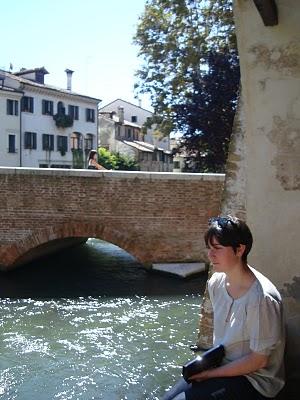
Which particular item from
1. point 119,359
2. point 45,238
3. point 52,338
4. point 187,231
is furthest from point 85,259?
point 119,359

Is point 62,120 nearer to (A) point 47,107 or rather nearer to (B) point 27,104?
(A) point 47,107

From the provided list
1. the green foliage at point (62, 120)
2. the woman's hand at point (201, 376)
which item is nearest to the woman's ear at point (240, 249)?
the woman's hand at point (201, 376)

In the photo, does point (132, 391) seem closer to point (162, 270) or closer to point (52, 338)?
point (52, 338)

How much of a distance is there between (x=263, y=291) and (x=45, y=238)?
993 cm

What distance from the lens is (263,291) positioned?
7.97ft

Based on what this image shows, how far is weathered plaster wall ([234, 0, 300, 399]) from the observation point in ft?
10.4

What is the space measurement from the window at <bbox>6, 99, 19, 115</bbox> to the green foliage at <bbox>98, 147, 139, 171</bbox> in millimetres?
8140

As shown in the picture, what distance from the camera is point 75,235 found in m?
11.9

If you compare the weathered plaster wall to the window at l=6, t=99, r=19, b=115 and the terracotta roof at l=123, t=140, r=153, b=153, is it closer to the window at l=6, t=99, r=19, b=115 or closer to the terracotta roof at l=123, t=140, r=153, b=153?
the window at l=6, t=99, r=19, b=115

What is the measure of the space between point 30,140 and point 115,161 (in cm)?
823

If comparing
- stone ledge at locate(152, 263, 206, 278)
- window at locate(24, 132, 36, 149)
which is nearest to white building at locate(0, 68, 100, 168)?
window at locate(24, 132, 36, 149)

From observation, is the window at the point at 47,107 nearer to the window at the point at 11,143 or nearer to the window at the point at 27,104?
the window at the point at 27,104

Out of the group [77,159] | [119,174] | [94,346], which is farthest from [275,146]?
[77,159]

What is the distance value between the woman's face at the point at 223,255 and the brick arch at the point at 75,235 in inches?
372
